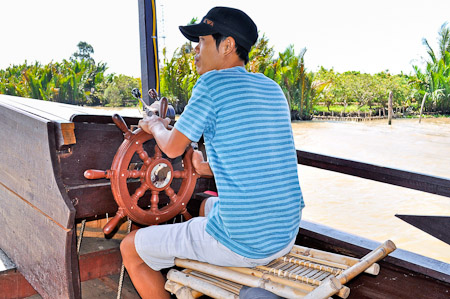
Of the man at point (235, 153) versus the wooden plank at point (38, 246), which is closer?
the man at point (235, 153)

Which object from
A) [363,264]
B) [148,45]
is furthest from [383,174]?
[148,45]

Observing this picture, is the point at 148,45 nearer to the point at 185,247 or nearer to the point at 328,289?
the point at 185,247

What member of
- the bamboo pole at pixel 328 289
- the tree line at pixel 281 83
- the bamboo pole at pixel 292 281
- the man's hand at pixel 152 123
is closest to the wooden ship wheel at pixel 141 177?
the man's hand at pixel 152 123

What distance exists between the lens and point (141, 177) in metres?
1.66

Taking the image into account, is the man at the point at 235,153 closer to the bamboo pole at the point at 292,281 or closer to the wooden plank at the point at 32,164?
the bamboo pole at the point at 292,281

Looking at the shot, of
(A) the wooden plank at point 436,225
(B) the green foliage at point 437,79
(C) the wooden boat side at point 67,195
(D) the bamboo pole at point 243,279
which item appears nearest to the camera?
(D) the bamboo pole at point 243,279

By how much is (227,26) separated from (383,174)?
33.8 inches

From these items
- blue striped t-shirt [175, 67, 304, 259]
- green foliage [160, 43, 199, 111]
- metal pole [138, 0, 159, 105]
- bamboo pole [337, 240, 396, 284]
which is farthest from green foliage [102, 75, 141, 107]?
bamboo pole [337, 240, 396, 284]

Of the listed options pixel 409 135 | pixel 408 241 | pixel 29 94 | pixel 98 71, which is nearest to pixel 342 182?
pixel 408 241

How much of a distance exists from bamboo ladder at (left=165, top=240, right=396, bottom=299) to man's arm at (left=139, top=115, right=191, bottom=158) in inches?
13.8

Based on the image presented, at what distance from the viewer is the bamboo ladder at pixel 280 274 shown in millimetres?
1206

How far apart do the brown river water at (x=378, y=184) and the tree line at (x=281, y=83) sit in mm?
1905

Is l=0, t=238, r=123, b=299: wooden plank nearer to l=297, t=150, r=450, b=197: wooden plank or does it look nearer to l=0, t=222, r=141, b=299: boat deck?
l=0, t=222, r=141, b=299: boat deck

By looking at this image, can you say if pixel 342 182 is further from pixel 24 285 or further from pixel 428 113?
pixel 428 113
